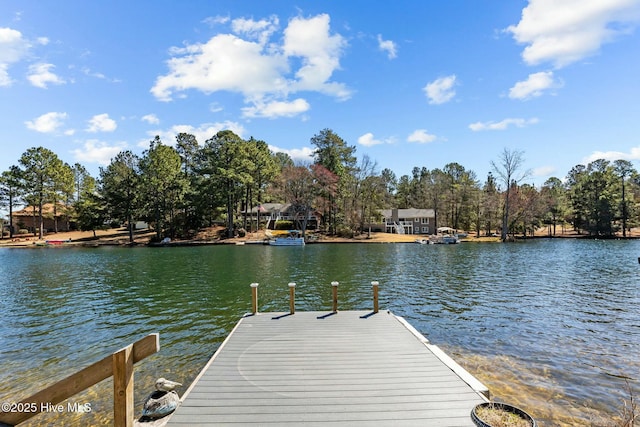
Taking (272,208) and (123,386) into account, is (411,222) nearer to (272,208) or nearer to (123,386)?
(272,208)

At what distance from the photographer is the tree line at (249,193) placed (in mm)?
55906

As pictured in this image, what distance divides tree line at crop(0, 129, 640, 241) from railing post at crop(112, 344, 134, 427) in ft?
169

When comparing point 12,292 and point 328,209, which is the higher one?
point 328,209

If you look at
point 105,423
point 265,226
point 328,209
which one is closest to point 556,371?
point 105,423

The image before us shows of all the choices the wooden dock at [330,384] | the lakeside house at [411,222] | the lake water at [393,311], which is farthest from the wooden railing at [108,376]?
the lakeside house at [411,222]

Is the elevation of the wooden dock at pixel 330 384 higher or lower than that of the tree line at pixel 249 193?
lower

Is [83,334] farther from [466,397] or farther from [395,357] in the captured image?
[466,397]

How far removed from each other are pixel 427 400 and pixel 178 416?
3.68 m

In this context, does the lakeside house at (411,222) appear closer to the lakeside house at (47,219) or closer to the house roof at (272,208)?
the house roof at (272,208)

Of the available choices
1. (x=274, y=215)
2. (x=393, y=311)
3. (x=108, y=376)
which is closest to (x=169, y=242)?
(x=274, y=215)

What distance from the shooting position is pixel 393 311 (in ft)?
45.8

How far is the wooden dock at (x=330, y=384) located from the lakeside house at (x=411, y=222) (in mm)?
61121

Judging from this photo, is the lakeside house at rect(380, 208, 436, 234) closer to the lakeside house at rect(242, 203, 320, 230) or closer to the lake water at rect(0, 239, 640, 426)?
the lakeside house at rect(242, 203, 320, 230)

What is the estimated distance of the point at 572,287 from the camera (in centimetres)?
1891
